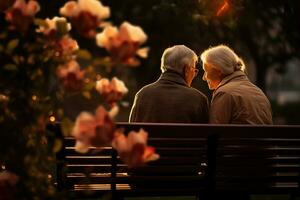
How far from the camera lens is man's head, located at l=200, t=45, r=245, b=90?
21.9ft

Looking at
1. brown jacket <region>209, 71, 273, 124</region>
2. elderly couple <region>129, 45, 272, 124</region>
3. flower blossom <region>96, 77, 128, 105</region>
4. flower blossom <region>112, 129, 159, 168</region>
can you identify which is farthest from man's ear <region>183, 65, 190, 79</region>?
flower blossom <region>112, 129, 159, 168</region>

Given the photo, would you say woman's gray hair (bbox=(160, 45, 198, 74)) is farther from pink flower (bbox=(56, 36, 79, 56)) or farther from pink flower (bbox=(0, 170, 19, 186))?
pink flower (bbox=(0, 170, 19, 186))

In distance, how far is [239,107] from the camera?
6375 mm

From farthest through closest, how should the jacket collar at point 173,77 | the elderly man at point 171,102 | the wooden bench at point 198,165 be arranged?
→ the jacket collar at point 173,77 → the elderly man at point 171,102 → the wooden bench at point 198,165

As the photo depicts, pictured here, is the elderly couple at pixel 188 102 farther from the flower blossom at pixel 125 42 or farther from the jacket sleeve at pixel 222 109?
the flower blossom at pixel 125 42

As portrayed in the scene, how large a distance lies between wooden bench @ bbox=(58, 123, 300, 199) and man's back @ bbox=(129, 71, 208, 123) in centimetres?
60

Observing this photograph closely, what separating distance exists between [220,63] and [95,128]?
269cm

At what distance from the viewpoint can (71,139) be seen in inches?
219

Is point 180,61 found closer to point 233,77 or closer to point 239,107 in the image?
point 233,77

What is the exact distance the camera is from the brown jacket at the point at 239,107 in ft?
20.9

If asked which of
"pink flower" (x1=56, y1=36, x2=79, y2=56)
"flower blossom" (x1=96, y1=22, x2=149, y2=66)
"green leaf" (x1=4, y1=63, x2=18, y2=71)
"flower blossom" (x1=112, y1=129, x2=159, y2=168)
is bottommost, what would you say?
"flower blossom" (x1=112, y1=129, x2=159, y2=168)

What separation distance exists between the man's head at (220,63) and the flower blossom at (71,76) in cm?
250

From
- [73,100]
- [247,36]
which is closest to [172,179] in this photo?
[247,36]

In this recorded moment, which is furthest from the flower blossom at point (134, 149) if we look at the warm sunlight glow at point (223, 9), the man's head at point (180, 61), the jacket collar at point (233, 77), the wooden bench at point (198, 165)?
the warm sunlight glow at point (223, 9)
